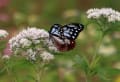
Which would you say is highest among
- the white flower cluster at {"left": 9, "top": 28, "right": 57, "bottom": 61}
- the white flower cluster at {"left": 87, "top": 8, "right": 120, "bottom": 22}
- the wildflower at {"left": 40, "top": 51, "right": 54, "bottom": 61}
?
the white flower cluster at {"left": 87, "top": 8, "right": 120, "bottom": 22}

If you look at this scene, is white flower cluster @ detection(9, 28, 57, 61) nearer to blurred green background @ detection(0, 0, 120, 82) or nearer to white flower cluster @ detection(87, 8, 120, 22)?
blurred green background @ detection(0, 0, 120, 82)

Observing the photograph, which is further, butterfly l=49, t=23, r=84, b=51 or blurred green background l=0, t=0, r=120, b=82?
blurred green background l=0, t=0, r=120, b=82

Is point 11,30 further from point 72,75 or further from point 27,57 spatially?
point 27,57

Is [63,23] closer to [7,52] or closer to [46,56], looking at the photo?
[7,52]

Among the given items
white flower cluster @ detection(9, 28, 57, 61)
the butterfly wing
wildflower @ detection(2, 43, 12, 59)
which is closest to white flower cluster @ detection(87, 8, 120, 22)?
the butterfly wing

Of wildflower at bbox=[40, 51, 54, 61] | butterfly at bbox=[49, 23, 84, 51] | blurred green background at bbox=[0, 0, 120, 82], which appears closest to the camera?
Answer: wildflower at bbox=[40, 51, 54, 61]

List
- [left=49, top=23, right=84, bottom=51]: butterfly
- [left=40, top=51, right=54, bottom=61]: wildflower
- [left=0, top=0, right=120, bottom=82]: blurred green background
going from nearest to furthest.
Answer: [left=40, top=51, right=54, bottom=61]: wildflower
[left=49, top=23, right=84, bottom=51]: butterfly
[left=0, top=0, right=120, bottom=82]: blurred green background

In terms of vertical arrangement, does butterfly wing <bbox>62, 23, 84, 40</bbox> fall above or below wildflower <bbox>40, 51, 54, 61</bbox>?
above

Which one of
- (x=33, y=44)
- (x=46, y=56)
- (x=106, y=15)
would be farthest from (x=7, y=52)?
(x=106, y=15)
